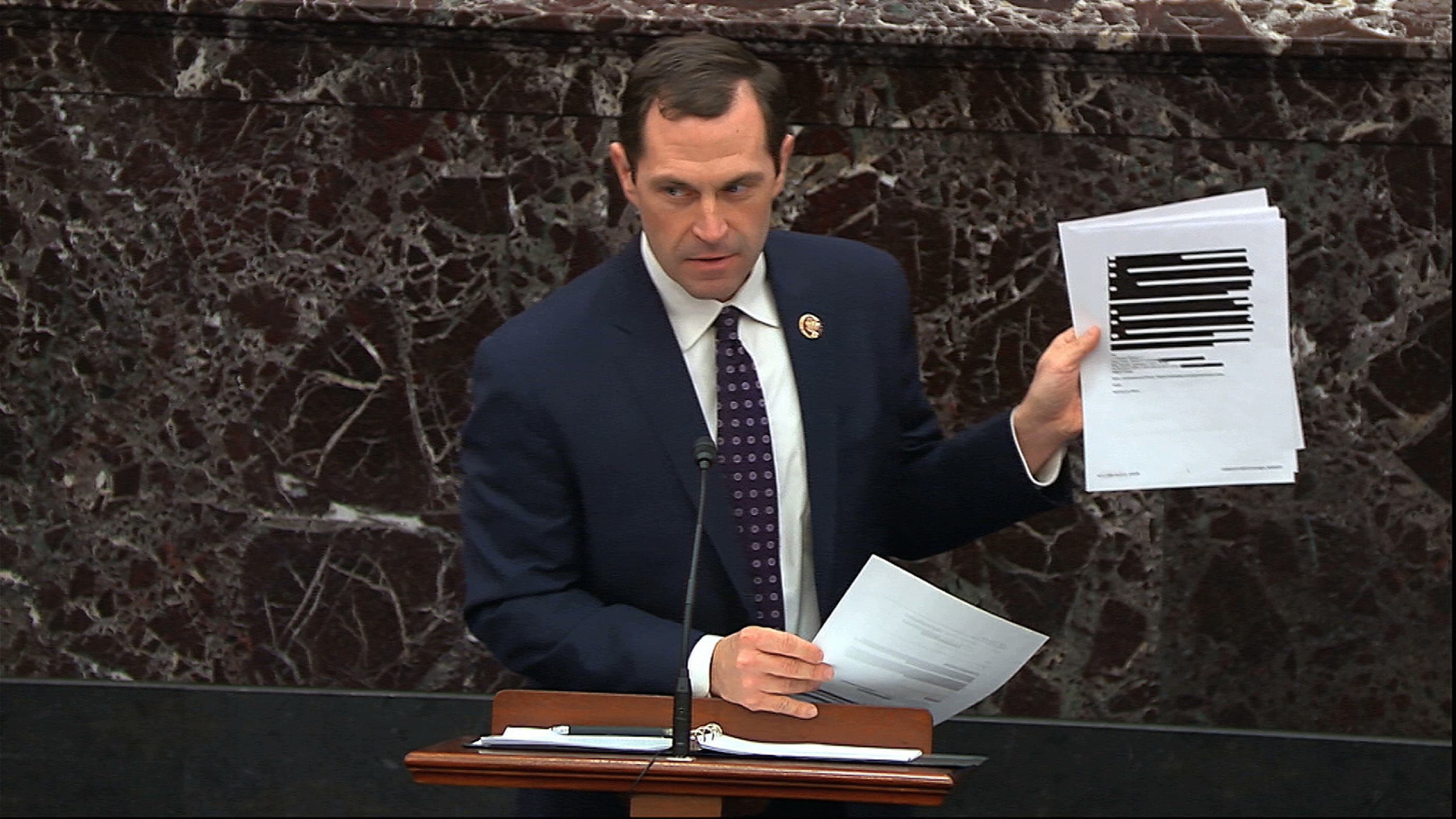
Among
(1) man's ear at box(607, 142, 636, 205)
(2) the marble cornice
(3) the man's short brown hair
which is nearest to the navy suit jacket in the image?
(1) man's ear at box(607, 142, 636, 205)

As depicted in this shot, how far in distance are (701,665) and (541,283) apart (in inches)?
70.0

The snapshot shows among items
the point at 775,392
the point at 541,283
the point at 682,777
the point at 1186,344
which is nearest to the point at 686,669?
the point at 682,777

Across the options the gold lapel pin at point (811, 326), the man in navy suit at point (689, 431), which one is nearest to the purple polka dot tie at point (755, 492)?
the man in navy suit at point (689, 431)

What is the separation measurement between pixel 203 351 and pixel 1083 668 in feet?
6.61

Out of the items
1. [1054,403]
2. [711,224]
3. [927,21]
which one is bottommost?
[1054,403]

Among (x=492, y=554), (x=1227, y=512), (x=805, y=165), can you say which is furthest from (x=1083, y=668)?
(x=492, y=554)

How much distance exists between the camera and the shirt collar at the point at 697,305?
277 centimetres

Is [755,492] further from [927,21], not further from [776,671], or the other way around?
[927,21]

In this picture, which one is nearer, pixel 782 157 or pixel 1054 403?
pixel 1054 403

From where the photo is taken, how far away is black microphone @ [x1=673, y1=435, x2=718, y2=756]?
7.41ft

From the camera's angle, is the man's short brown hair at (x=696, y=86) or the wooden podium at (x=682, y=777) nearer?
the wooden podium at (x=682, y=777)

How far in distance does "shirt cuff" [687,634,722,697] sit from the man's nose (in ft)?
1.78

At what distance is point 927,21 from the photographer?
Result: 13.1 ft

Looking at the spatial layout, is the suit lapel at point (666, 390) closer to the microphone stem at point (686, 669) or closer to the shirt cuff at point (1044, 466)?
the microphone stem at point (686, 669)
